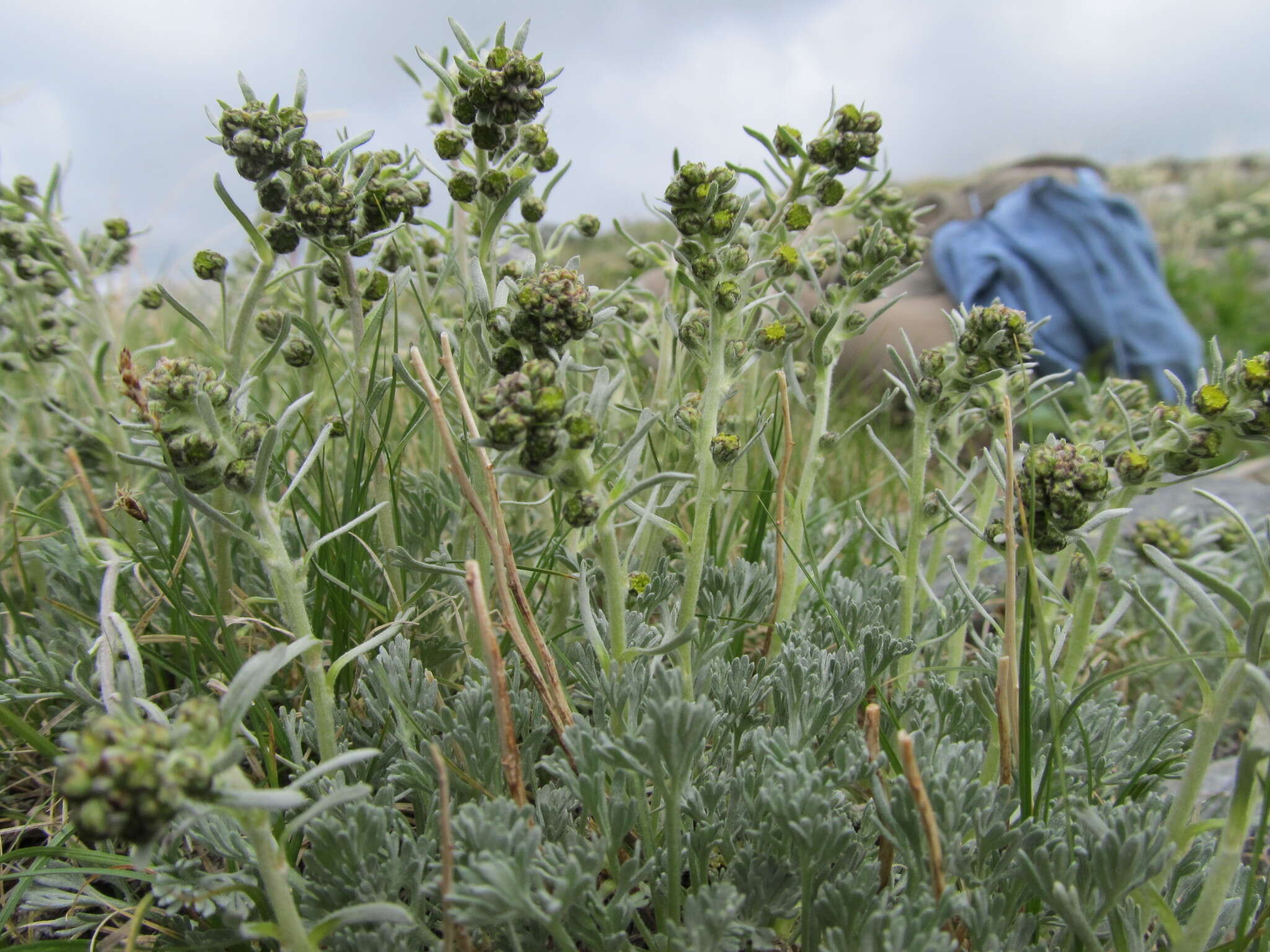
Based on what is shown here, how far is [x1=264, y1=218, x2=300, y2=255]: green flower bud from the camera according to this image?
187 cm

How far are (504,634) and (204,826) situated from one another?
823mm

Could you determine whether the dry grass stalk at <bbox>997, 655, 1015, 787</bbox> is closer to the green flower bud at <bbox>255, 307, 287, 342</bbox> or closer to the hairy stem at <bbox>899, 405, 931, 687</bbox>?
the hairy stem at <bbox>899, 405, 931, 687</bbox>

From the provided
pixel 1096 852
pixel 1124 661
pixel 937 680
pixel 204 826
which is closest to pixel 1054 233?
pixel 1124 661

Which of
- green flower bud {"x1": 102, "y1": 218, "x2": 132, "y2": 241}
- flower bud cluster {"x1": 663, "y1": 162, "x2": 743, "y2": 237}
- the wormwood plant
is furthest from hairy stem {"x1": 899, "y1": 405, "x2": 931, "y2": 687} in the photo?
green flower bud {"x1": 102, "y1": 218, "x2": 132, "y2": 241}

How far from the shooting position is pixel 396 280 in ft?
6.76

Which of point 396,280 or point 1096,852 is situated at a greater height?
point 396,280

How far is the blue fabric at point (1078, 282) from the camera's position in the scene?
24.7ft

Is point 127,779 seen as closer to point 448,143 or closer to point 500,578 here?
point 500,578

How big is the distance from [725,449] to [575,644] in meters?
0.52

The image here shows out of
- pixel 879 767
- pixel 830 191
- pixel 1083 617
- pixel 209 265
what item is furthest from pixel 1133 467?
pixel 209 265

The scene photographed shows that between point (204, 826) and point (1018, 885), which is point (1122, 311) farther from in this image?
point (204, 826)

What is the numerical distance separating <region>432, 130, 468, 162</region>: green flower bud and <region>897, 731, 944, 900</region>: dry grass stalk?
1.49 metres

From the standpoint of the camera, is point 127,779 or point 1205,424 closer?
point 127,779

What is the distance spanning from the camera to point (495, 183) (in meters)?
1.94
